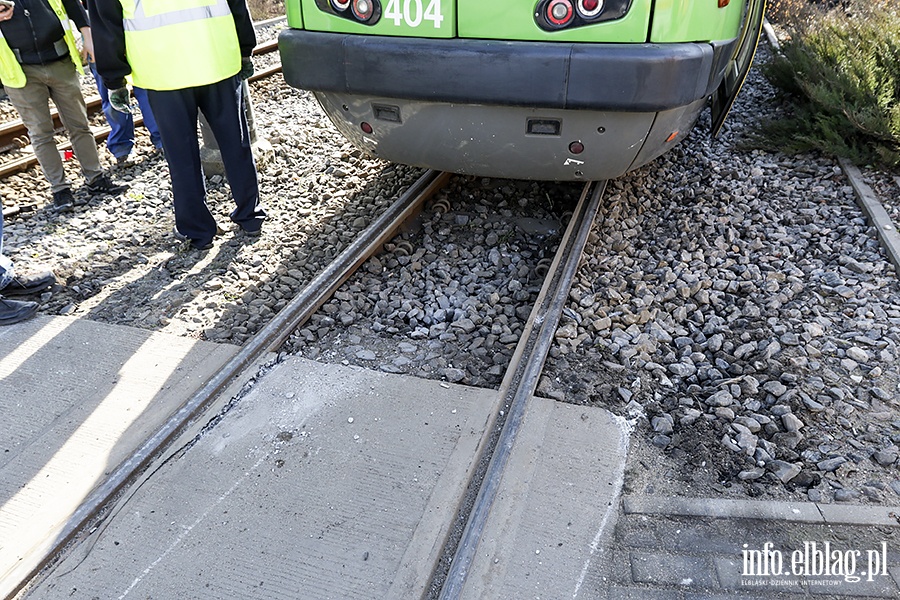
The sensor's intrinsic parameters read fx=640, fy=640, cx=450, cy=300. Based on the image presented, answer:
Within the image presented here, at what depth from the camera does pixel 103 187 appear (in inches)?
198

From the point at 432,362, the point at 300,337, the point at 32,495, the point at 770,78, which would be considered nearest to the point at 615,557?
the point at 432,362

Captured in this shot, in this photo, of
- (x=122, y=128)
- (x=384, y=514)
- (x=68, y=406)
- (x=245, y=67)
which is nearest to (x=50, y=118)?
(x=122, y=128)

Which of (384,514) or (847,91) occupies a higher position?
(847,91)

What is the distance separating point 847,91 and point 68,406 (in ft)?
19.5

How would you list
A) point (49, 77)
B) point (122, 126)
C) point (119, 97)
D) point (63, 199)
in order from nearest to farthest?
point (119, 97) → point (49, 77) → point (63, 199) → point (122, 126)

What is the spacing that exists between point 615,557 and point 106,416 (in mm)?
2230

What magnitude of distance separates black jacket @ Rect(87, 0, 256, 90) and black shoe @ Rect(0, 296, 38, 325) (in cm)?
136

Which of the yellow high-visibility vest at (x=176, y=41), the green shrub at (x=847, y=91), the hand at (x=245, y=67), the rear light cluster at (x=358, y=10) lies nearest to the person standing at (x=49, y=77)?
the yellow high-visibility vest at (x=176, y=41)

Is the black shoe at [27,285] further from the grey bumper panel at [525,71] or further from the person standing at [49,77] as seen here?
the grey bumper panel at [525,71]

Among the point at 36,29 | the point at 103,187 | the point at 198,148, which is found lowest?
the point at 103,187

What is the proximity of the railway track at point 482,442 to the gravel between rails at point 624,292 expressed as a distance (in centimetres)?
10

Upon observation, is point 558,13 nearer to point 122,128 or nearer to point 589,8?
point 589,8

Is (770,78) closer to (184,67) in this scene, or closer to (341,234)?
→ (341,234)

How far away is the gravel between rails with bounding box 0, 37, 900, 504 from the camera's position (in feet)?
9.00
